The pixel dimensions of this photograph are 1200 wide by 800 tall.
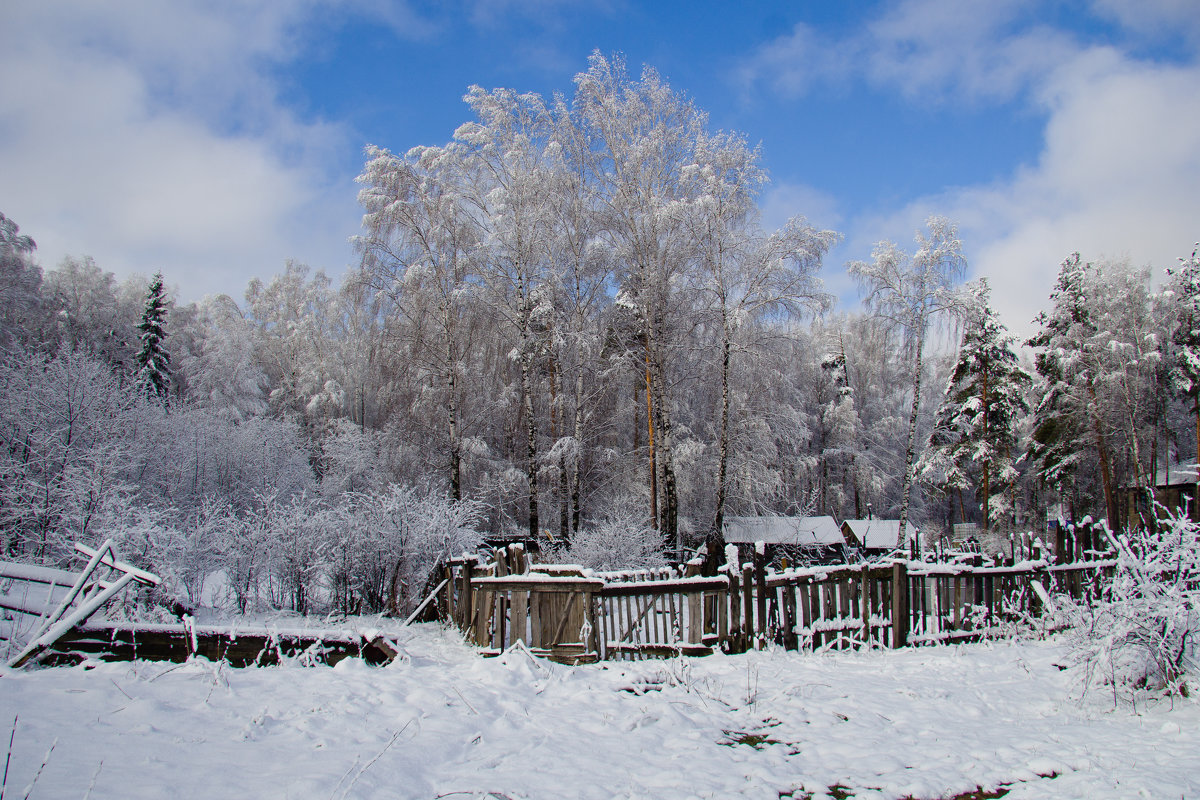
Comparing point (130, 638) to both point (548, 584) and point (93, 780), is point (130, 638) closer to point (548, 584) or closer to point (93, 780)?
point (93, 780)

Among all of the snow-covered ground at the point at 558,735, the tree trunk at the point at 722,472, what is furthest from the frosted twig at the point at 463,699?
the tree trunk at the point at 722,472

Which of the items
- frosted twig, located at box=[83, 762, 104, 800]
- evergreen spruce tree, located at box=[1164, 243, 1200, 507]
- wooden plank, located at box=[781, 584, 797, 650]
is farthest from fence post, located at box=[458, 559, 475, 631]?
evergreen spruce tree, located at box=[1164, 243, 1200, 507]

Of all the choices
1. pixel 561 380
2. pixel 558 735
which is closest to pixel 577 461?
pixel 561 380

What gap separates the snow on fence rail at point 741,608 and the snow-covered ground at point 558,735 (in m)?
1.18

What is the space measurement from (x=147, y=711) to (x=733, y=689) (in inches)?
179

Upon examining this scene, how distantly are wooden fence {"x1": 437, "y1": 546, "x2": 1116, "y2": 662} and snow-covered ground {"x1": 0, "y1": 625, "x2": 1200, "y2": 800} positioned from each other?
1.19 m

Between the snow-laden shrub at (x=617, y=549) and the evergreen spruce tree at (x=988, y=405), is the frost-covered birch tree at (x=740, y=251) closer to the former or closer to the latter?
the snow-laden shrub at (x=617, y=549)

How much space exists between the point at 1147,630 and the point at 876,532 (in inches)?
929

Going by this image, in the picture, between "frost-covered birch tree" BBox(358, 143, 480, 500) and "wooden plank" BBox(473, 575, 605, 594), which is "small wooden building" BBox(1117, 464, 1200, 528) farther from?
"frost-covered birch tree" BBox(358, 143, 480, 500)

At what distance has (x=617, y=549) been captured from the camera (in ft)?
41.9

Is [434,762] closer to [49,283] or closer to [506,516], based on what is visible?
[506,516]

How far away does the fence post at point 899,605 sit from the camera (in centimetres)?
839

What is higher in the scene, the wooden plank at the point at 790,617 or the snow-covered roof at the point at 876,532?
the wooden plank at the point at 790,617

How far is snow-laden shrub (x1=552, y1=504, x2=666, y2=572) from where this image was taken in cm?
1262
